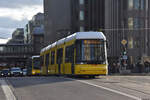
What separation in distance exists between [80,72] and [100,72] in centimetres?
127

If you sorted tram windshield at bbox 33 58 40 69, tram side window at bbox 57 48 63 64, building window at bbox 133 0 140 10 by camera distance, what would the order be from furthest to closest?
building window at bbox 133 0 140 10, tram windshield at bbox 33 58 40 69, tram side window at bbox 57 48 63 64

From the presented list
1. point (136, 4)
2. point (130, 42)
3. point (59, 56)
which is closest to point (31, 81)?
point (59, 56)

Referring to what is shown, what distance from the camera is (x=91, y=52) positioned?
26.7 metres

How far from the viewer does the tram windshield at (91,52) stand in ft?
86.9

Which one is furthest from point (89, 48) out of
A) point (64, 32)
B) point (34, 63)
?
point (64, 32)

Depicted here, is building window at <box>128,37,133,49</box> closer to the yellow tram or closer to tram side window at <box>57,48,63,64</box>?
tram side window at <box>57,48,63,64</box>

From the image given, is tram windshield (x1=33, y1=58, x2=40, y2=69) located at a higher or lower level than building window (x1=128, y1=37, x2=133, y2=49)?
lower

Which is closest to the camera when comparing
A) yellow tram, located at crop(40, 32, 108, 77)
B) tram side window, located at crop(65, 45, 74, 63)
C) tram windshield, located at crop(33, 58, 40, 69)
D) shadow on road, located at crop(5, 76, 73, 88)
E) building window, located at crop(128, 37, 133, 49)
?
shadow on road, located at crop(5, 76, 73, 88)

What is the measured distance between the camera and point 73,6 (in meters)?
83.1

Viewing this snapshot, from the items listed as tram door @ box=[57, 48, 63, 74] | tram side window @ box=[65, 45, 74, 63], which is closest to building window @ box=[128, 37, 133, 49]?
tram door @ box=[57, 48, 63, 74]

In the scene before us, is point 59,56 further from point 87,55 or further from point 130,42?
point 130,42

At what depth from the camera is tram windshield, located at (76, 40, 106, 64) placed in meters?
26.5

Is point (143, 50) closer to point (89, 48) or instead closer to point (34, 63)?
point (34, 63)

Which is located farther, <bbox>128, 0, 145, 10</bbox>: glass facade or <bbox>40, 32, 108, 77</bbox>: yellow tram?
<bbox>128, 0, 145, 10</bbox>: glass facade
